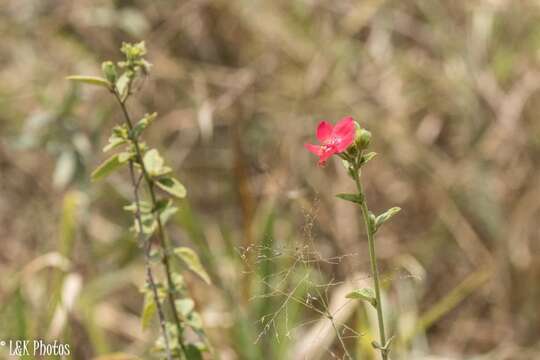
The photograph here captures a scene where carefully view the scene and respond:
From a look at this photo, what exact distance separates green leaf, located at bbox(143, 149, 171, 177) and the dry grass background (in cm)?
101

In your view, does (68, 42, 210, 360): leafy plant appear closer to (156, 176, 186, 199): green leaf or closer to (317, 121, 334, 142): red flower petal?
(156, 176, 186, 199): green leaf

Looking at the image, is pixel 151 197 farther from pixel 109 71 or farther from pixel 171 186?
pixel 109 71

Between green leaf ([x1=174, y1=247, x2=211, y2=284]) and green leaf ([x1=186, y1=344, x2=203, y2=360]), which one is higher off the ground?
green leaf ([x1=174, y1=247, x2=211, y2=284])

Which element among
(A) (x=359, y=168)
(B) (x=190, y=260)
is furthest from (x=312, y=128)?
(A) (x=359, y=168)

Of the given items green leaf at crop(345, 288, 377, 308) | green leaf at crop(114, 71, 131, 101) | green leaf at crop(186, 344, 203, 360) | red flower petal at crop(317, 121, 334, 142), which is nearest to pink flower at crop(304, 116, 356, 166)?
red flower petal at crop(317, 121, 334, 142)

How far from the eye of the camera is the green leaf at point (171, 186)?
993mm

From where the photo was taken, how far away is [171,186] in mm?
1007

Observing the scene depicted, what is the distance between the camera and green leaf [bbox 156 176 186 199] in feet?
3.26

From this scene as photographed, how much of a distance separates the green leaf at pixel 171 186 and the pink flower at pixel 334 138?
0.70 ft

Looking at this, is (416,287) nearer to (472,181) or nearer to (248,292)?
(472,181)

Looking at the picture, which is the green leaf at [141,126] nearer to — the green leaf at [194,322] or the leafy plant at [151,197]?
the leafy plant at [151,197]

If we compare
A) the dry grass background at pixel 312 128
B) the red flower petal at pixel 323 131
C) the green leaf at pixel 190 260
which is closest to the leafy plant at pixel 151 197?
the green leaf at pixel 190 260

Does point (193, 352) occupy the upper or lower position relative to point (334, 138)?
lower

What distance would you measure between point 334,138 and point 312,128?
1.60 meters
